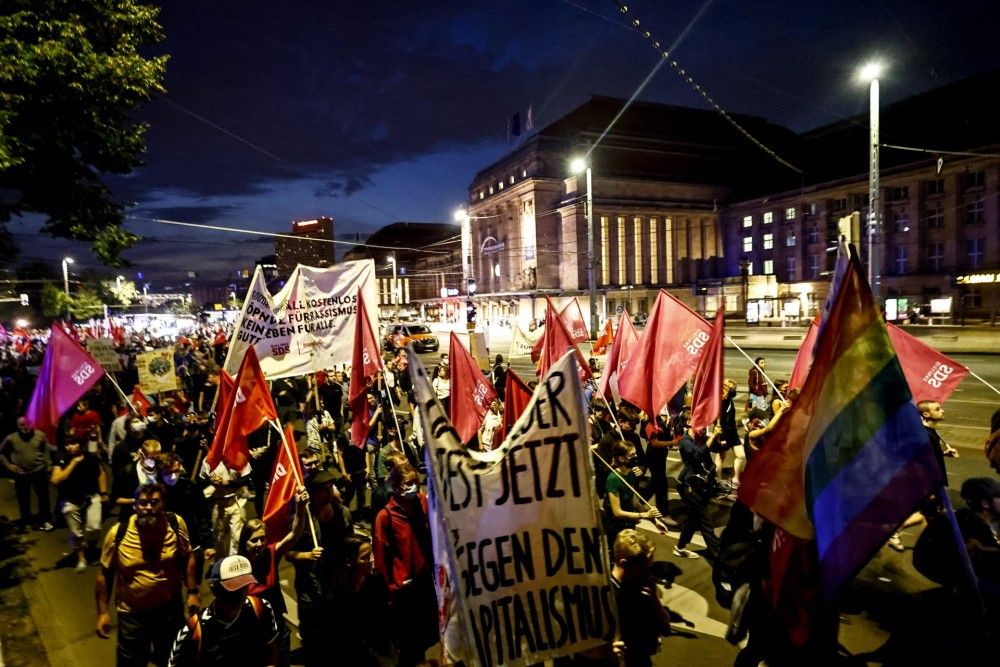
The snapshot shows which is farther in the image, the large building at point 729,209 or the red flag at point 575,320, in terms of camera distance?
the large building at point 729,209

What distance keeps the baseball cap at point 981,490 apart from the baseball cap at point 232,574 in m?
4.71

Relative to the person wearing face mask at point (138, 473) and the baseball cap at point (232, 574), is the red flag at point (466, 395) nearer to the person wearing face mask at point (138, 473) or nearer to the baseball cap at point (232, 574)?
the person wearing face mask at point (138, 473)

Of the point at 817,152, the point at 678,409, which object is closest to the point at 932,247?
the point at 817,152

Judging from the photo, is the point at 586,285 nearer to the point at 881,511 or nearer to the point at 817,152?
the point at 817,152

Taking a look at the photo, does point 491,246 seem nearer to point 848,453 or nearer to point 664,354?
point 664,354

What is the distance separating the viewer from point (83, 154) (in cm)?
885

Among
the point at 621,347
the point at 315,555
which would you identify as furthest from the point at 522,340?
the point at 315,555

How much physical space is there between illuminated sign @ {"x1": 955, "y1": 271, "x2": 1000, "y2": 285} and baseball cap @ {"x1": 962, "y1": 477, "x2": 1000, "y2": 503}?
159 feet

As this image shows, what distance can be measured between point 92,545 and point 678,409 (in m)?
8.67

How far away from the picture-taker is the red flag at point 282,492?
4.83 m

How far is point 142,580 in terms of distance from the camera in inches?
155

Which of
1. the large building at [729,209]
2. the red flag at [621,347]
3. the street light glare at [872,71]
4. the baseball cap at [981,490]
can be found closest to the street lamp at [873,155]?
the street light glare at [872,71]

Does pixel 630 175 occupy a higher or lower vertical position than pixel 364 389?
higher

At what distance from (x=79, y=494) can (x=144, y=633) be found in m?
3.45
